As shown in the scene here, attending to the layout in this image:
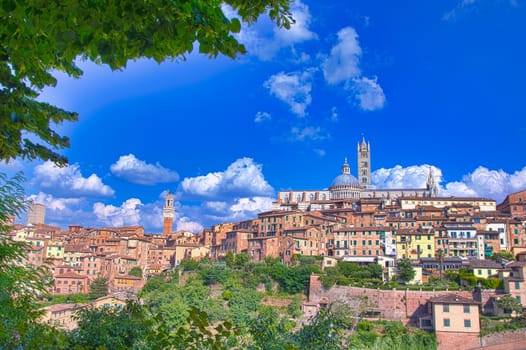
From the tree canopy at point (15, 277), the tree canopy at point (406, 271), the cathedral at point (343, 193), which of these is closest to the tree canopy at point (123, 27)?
the tree canopy at point (15, 277)

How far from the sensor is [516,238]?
6712cm

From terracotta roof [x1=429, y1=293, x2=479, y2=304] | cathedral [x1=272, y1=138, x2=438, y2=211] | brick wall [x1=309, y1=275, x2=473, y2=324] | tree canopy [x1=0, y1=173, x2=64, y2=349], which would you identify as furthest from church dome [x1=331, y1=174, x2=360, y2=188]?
tree canopy [x1=0, y1=173, x2=64, y2=349]

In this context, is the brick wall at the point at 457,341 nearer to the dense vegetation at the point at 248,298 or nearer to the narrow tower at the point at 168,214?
the dense vegetation at the point at 248,298

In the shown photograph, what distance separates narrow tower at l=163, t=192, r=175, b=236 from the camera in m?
123

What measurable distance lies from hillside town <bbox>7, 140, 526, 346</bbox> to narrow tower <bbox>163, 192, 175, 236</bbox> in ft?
91.5

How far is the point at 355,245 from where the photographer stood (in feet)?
220

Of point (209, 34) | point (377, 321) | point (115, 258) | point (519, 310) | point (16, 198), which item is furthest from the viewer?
point (115, 258)

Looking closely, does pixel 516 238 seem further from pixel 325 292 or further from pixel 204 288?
pixel 204 288

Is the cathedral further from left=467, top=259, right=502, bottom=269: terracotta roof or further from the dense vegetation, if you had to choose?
left=467, top=259, right=502, bottom=269: terracotta roof

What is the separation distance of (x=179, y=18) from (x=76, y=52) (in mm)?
1025

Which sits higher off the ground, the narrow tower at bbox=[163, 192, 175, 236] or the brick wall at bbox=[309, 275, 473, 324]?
the narrow tower at bbox=[163, 192, 175, 236]

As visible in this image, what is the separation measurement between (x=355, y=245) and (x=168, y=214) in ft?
242

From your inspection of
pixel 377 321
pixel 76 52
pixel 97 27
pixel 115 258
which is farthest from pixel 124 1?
pixel 115 258

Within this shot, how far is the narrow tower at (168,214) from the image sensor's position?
12340 centimetres
